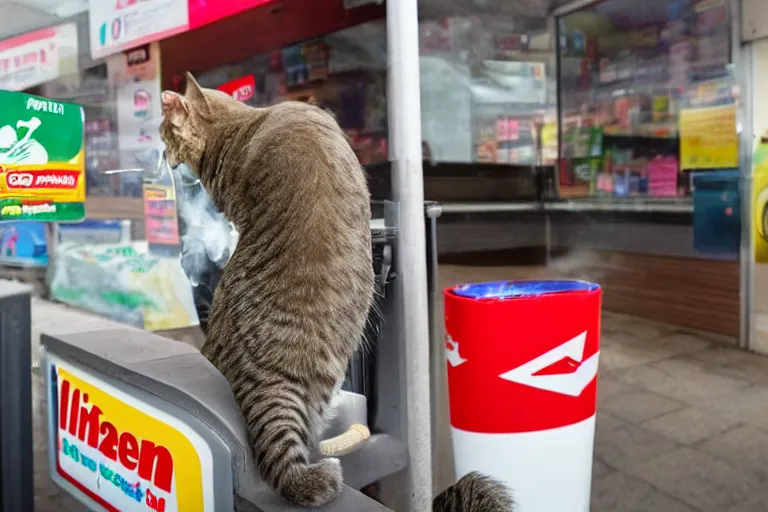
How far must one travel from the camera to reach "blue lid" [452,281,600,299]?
4.20 ft

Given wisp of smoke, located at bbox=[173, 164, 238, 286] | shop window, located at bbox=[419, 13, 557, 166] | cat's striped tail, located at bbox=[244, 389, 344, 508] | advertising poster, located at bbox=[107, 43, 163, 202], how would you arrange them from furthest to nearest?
shop window, located at bbox=[419, 13, 557, 166], advertising poster, located at bbox=[107, 43, 163, 202], wisp of smoke, located at bbox=[173, 164, 238, 286], cat's striped tail, located at bbox=[244, 389, 344, 508]

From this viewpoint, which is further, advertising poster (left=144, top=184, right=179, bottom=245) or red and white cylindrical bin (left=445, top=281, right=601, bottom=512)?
advertising poster (left=144, top=184, right=179, bottom=245)

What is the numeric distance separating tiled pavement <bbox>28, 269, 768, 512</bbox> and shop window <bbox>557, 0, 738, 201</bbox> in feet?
2.86

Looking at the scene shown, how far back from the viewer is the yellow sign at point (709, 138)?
2.95m

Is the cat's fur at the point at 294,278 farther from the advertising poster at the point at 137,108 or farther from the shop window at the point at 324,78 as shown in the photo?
the advertising poster at the point at 137,108

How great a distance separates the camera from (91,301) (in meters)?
2.16

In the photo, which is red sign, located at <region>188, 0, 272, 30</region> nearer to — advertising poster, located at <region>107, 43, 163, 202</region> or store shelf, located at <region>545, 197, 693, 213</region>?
advertising poster, located at <region>107, 43, 163, 202</region>

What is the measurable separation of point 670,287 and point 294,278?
2837 millimetres

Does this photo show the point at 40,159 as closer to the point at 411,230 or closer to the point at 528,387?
the point at 411,230

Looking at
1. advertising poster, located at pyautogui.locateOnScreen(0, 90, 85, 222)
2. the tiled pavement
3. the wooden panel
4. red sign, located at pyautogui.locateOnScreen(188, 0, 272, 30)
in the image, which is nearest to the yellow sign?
the wooden panel

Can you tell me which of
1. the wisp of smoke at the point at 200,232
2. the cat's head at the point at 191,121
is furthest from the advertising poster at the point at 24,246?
the cat's head at the point at 191,121

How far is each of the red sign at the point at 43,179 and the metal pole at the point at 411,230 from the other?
109cm

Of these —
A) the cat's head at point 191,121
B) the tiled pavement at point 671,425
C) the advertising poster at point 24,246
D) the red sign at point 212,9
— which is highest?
the red sign at point 212,9

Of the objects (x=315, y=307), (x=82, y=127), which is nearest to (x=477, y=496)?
(x=315, y=307)
